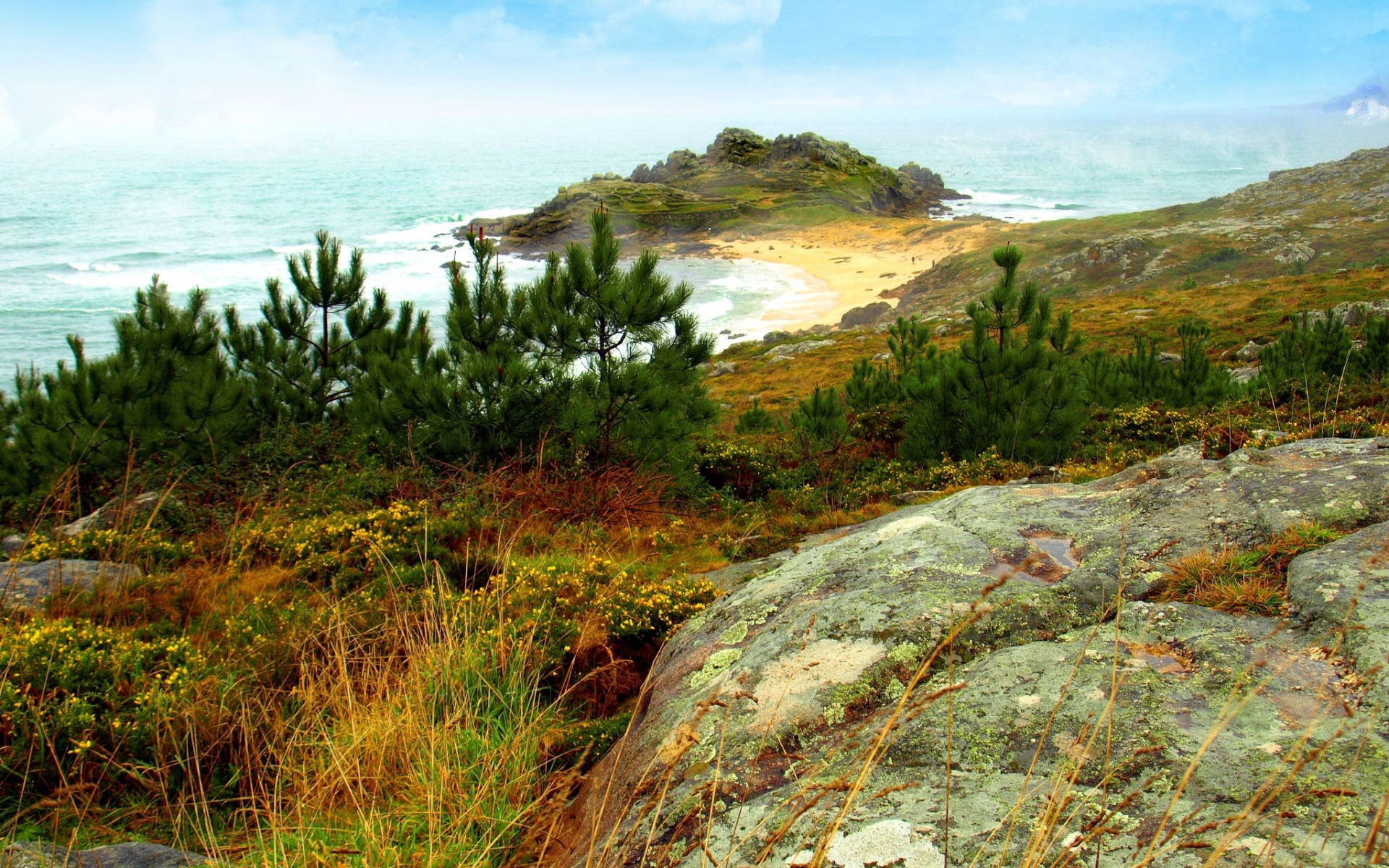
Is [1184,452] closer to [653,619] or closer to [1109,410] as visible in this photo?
[653,619]

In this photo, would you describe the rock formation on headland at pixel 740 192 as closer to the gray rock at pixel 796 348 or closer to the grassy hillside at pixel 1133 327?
the gray rock at pixel 796 348

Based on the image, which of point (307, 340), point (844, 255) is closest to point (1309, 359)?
point (307, 340)

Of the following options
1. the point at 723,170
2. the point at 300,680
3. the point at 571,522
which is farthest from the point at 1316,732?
the point at 723,170

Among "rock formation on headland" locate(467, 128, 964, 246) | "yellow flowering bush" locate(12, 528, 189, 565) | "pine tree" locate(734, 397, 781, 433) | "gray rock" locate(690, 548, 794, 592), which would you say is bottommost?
"pine tree" locate(734, 397, 781, 433)

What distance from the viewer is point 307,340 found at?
9.38 m

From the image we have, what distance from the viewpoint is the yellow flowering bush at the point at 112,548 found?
526 centimetres

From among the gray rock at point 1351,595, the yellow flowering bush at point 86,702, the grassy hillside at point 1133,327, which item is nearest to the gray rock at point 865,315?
the grassy hillside at point 1133,327

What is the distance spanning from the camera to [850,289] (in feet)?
178

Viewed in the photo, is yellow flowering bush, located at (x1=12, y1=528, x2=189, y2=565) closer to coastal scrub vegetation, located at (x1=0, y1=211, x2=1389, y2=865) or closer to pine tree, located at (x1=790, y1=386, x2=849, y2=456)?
coastal scrub vegetation, located at (x1=0, y1=211, x2=1389, y2=865)

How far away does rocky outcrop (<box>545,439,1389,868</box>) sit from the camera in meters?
1.54

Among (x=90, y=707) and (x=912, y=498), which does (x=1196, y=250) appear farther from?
(x=90, y=707)

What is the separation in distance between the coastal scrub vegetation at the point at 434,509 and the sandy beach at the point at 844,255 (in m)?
36.1

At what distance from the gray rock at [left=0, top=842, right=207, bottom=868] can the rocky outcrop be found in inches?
43.1

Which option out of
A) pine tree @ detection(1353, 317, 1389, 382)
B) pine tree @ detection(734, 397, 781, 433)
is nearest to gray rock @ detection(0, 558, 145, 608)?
pine tree @ detection(734, 397, 781, 433)
